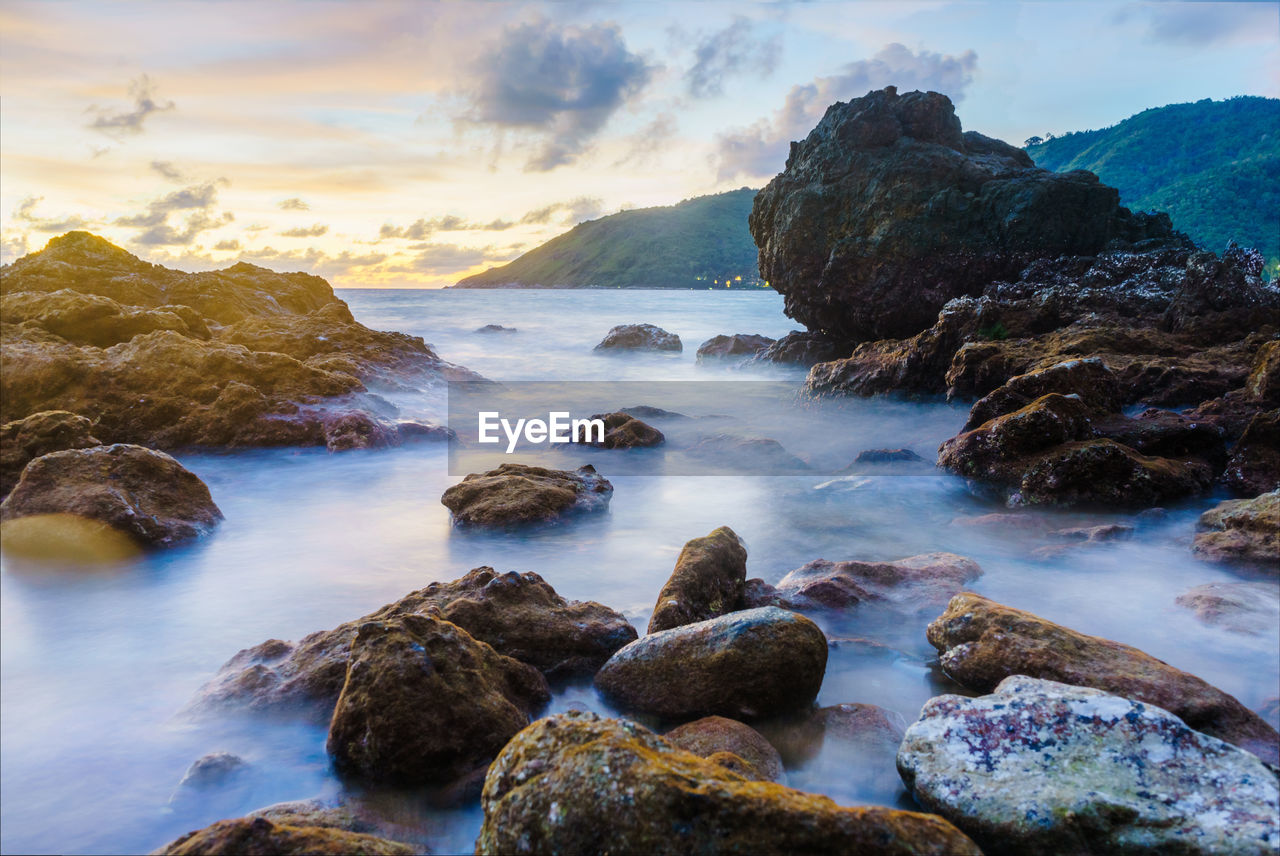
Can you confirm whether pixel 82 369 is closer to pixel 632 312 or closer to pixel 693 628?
pixel 693 628

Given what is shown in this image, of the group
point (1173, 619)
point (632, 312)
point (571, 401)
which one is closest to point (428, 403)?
point (571, 401)

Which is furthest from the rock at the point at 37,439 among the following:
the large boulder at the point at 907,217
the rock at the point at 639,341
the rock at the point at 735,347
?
the rock at the point at 639,341

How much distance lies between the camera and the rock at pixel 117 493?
611cm

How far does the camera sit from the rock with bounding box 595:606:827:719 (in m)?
3.76

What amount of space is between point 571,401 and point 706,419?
3.95 meters

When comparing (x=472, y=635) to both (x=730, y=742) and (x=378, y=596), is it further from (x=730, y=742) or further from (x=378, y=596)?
(x=378, y=596)

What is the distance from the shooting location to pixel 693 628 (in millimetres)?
4059

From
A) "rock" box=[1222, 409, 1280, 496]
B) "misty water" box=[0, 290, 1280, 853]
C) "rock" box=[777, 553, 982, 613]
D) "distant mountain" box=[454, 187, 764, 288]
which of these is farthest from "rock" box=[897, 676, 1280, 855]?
"distant mountain" box=[454, 187, 764, 288]

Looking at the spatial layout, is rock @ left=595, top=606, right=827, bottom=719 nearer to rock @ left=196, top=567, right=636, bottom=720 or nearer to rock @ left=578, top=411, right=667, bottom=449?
rock @ left=196, top=567, right=636, bottom=720

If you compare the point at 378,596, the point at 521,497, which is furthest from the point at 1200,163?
the point at 378,596

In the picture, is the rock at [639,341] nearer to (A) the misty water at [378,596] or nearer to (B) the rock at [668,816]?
(A) the misty water at [378,596]

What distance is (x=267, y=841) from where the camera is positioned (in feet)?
7.84

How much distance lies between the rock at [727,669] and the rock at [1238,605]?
3.03 meters

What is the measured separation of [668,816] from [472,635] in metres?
2.50
